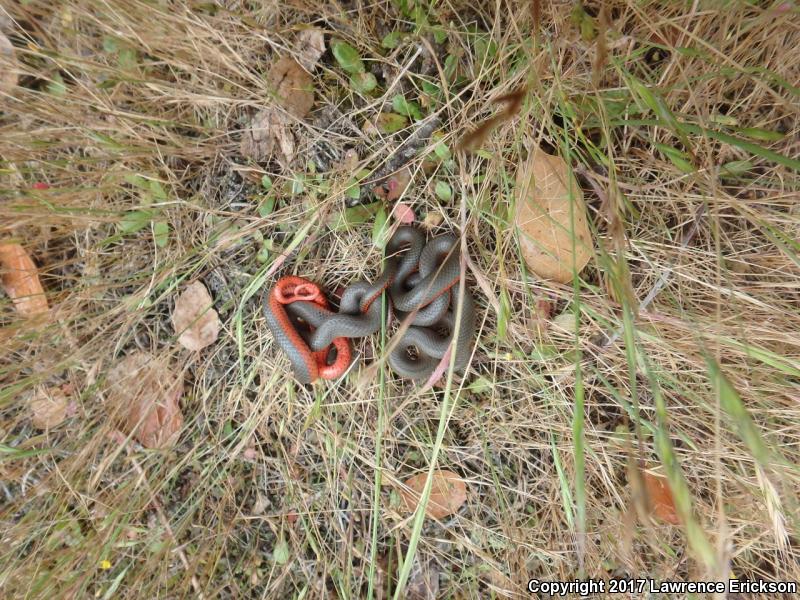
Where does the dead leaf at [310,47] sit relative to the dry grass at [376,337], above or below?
above

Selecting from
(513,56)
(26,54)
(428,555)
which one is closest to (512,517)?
(428,555)

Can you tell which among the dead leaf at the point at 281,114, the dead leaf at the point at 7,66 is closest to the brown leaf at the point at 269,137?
the dead leaf at the point at 281,114

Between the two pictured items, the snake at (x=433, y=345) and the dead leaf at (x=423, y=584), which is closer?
the snake at (x=433, y=345)

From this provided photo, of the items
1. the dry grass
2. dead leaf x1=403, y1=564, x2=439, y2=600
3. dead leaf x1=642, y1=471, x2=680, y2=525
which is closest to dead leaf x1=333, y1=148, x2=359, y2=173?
the dry grass

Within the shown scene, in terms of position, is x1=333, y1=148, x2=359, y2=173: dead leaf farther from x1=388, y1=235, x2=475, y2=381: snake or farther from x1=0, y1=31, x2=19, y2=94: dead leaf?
x1=0, y1=31, x2=19, y2=94: dead leaf

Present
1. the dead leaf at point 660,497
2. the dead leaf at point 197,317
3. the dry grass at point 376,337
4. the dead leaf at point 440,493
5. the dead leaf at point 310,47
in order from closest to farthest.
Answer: the dry grass at point 376,337
the dead leaf at point 660,497
the dead leaf at point 310,47
the dead leaf at point 440,493
the dead leaf at point 197,317

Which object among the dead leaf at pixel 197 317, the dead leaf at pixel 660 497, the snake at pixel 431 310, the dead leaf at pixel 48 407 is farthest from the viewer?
the dead leaf at pixel 48 407

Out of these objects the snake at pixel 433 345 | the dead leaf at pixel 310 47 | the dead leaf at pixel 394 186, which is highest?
the dead leaf at pixel 310 47

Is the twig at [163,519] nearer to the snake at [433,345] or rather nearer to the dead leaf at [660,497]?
the snake at [433,345]
